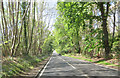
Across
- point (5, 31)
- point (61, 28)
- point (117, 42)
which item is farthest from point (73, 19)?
point (61, 28)

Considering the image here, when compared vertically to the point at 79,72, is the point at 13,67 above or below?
above

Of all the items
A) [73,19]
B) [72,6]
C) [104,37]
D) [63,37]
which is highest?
[72,6]

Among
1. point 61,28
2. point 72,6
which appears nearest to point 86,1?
point 72,6

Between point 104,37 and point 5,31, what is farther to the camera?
point 104,37

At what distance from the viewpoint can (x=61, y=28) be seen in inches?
2250

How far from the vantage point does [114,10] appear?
29.1 m

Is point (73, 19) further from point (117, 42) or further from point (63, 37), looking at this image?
point (63, 37)

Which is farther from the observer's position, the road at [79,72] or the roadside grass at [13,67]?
the road at [79,72]

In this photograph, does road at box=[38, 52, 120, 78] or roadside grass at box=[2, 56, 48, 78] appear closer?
roadside grass at box=[2, 56, 48, 78]

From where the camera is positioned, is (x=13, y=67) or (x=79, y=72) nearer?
(x=13, y=67)

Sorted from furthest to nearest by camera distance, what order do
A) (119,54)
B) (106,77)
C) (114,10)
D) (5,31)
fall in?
1. (114,10)
2. (119,54)
3. (5,31)
4. (106,77)

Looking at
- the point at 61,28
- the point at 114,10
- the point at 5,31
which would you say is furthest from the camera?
the point at 61,28

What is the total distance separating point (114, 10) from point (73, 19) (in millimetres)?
10673

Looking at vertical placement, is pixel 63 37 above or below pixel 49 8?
below
